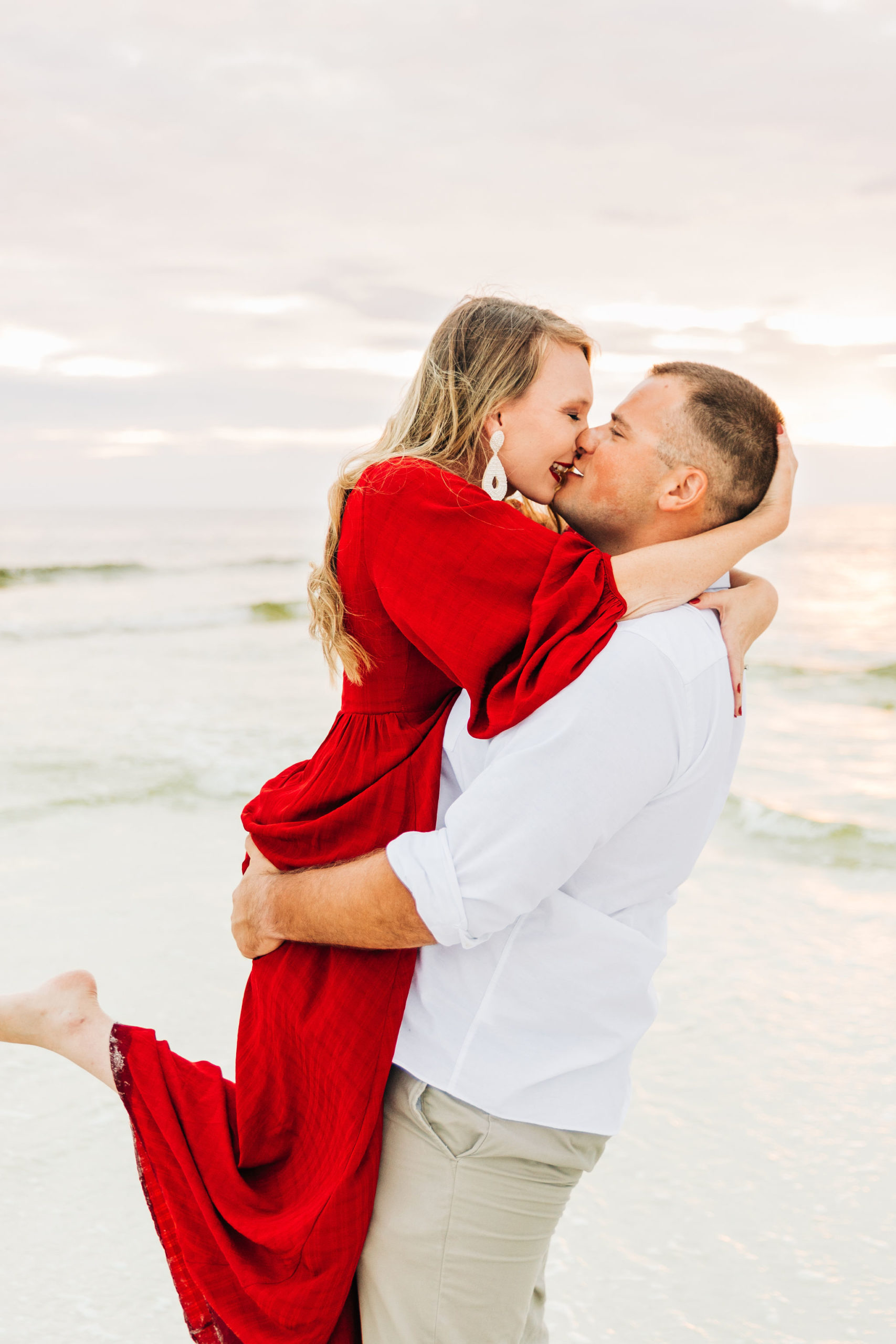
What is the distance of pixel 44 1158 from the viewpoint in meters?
3.07

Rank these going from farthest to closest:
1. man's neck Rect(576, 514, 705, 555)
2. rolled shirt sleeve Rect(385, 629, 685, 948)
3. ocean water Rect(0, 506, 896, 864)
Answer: ocean water Rect(0, 506, 896, 864)
man's neck Rect(576, 514, 705, 555)
rolled shirt sleeve Rect(385, 629, 685, 948)

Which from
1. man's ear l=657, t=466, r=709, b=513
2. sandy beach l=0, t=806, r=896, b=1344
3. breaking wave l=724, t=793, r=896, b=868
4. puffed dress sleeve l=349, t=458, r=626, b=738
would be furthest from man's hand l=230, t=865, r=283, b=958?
breaking wave l=724, t=793, r=896, b=868

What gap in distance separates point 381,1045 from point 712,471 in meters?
1.13

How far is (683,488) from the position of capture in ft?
6.00

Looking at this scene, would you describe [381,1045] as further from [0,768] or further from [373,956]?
[0,768]

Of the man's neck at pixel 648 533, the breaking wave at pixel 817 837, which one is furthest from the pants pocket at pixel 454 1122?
the breaking wave at pixel 817 837

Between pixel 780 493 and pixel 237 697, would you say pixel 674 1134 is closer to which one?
pixel 780 493

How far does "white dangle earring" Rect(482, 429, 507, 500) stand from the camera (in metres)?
1.98

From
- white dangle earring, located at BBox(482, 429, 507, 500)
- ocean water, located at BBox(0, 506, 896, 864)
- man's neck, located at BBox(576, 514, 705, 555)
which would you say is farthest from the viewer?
ocean water, located at BBox(0, 506, 896, 864)

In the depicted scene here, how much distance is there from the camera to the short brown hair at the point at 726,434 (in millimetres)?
1799

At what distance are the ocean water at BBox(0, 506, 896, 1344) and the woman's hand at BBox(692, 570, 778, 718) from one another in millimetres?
1847

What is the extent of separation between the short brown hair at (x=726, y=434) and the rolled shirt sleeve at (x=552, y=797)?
1.75 feet

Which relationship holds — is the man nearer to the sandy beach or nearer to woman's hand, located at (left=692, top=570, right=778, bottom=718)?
woman's hand, located at (left=692, top=570, right=778, bottom=718)

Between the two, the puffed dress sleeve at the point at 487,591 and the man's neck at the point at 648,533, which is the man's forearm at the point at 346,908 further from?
the man's neck at the point at 648,533
